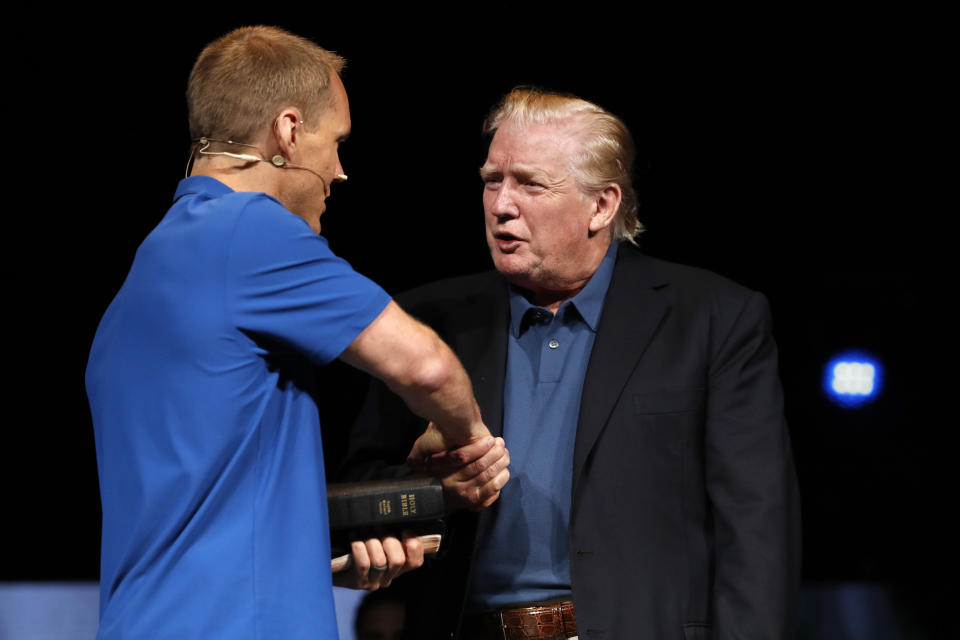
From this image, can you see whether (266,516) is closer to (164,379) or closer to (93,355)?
(164,379)

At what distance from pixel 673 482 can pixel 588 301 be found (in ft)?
1.35

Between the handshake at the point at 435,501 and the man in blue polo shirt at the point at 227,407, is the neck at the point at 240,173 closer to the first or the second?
the man in blue polo shirt at the point at 227,407

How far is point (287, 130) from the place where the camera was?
1.59 metres

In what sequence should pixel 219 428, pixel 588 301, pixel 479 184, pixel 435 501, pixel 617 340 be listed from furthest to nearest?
pixel 479 184 < pixel 588 301 < pixel 617 340 < pixel 435 501 < pixel 219 428

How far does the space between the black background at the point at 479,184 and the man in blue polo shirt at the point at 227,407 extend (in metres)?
1.94

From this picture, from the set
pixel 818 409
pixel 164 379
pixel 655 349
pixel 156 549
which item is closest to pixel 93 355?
pixel 164 379

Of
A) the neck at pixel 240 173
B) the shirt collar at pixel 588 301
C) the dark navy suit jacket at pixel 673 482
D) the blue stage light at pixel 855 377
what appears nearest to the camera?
the neck at pixel 240 173

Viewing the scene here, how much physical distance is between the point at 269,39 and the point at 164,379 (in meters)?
0.59

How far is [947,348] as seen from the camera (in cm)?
437

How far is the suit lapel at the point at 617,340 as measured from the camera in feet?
6.32

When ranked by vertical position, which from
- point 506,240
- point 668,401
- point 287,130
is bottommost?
point 668,401

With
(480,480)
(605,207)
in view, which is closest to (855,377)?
(605,207)

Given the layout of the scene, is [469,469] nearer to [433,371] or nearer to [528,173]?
[433,371]

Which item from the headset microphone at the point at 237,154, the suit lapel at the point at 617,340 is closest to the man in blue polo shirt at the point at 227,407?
the headset microphone at the point at 237,154
